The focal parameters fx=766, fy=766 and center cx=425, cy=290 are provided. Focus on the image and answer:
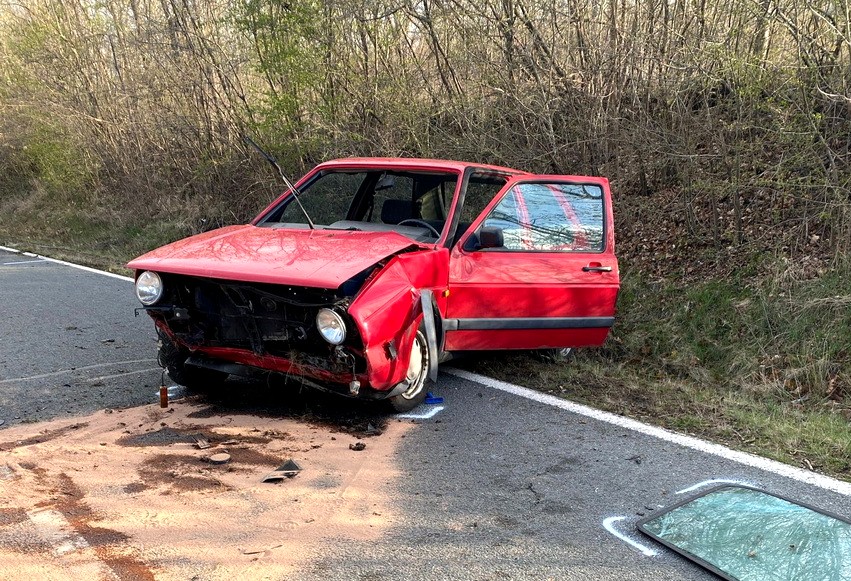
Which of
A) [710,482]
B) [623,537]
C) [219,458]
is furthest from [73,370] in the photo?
[710,482]

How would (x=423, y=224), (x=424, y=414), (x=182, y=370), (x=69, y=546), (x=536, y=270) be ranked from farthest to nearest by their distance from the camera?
(x=423, y=224), (x=536, y=270), (x=182, y=370), (x=424, y=414), (x=69, y=546)

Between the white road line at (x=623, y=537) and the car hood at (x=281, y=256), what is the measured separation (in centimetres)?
176

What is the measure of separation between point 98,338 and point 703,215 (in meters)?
6.62

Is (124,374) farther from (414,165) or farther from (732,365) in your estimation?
(732,365)

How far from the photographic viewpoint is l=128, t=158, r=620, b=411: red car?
14.1 ft

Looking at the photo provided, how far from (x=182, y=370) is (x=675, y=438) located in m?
3.14

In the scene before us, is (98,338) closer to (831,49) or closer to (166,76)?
(831,49)

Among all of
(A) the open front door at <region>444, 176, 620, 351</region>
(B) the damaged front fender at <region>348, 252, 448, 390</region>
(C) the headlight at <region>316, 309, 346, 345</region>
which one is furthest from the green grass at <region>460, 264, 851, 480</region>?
(C) the headlight at <region>316, 309, 346, 345</region>

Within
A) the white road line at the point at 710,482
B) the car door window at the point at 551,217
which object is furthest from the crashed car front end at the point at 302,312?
the white road line at the point at 710,482

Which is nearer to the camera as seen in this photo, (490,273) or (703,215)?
(490,273)

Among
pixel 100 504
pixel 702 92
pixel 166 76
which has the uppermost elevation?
pixel 166 76

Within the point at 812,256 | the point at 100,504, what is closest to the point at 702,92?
the point at 812,256

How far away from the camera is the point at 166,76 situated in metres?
16.4

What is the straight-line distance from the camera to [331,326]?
4188mm
